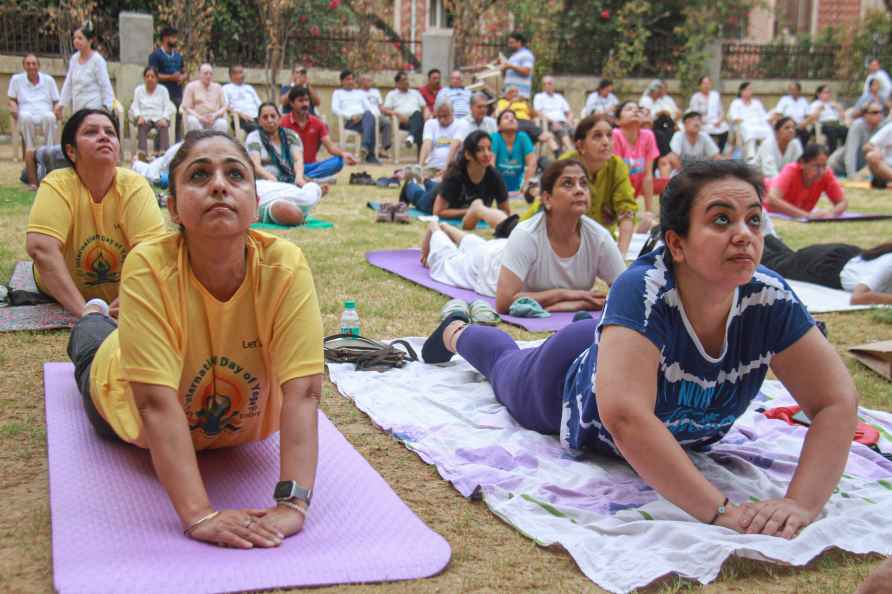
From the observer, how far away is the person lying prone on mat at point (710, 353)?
111 inches

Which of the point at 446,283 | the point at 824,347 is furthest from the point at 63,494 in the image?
the point at 446,283

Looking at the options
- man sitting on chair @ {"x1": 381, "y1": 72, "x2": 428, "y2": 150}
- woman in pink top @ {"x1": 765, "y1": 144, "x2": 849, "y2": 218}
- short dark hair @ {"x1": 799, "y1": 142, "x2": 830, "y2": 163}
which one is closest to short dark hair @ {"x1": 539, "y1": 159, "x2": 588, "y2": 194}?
short dark hair @ {"x1": 799, "y1": 142, "x2": 830, "y2": 163}

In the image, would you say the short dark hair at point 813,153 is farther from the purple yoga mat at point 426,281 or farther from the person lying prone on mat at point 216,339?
the person lying prone on mat at point 216,339

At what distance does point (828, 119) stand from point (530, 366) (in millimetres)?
17432

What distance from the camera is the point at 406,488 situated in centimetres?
336

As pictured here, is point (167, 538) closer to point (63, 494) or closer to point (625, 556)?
point (63, 494)

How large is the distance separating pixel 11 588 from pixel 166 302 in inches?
32.6

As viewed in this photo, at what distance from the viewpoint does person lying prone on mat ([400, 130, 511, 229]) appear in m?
9.14

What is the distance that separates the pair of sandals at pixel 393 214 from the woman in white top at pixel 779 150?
262 inches

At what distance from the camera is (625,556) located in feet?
9.02

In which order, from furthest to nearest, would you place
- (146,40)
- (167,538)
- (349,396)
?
(146,40) → (349,396) → (167,538)

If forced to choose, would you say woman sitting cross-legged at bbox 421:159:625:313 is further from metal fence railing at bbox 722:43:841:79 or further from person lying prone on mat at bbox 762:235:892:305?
metal fence railing at bbox 722:43:841:79

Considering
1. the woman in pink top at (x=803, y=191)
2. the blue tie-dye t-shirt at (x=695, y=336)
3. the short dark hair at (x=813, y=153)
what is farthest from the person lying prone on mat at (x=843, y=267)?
the blue tie-dye t-shirt at (x=695, y=336)

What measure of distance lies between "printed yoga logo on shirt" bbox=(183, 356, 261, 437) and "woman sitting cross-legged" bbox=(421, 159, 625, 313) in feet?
9.83
